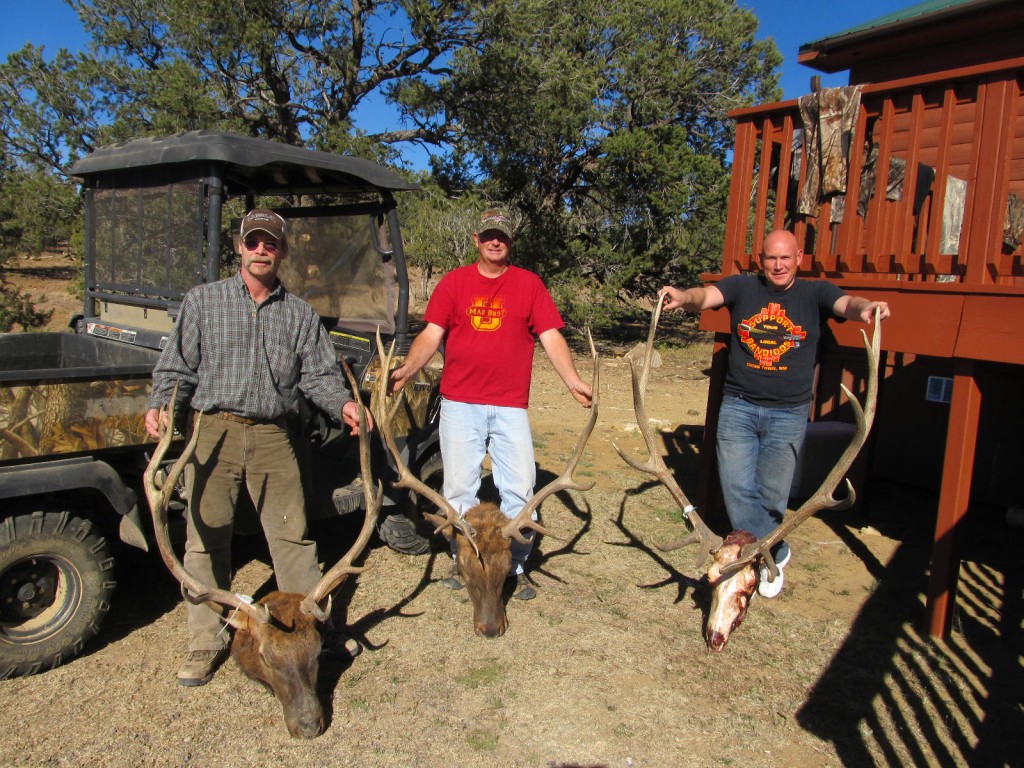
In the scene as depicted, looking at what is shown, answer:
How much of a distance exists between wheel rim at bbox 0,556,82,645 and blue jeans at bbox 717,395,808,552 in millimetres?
3653

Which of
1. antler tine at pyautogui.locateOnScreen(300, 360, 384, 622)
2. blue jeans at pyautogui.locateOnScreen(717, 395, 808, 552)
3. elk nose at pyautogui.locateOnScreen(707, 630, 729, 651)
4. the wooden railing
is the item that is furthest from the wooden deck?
antler tine at pyautogui.locateOnScreen(300, 360, 384, 622)

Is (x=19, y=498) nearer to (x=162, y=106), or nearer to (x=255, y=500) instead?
(x=255, y=500)

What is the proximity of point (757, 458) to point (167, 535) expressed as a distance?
131 inches

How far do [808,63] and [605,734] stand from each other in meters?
8.26

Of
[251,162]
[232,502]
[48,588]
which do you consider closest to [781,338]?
[232,502]

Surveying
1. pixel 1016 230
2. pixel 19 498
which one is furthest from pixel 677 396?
pixel 19 498

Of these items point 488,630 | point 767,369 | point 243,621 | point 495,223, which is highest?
point 495,223

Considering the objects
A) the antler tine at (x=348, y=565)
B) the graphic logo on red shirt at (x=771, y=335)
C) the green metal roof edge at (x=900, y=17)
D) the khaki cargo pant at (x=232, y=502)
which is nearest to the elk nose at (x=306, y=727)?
the antler tine at (x=348, y=565)

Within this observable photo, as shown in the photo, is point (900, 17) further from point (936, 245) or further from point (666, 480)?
point (666, 480)

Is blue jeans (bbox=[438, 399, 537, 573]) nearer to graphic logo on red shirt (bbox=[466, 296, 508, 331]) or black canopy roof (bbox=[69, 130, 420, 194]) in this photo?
graphic logo on red shirt (bbox=[466, 296, 508, 331])

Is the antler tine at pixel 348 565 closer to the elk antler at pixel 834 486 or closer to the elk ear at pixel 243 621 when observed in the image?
the elk ear at pixel 243 621

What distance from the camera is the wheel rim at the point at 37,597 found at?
363cm

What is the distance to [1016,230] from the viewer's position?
6328 mm

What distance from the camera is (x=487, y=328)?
4.47m
